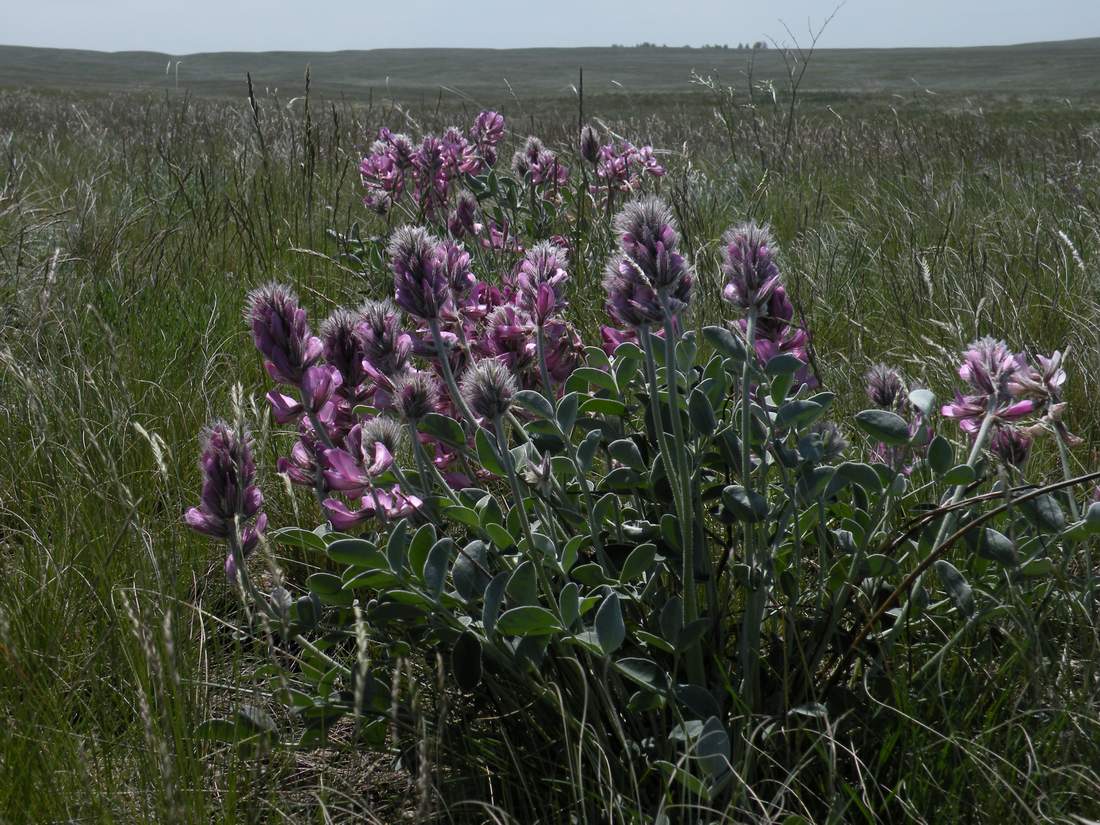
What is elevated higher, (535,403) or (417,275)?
(417,275)

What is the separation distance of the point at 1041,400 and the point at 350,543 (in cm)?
93

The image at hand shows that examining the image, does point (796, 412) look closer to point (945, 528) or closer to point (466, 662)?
point (945, 528)

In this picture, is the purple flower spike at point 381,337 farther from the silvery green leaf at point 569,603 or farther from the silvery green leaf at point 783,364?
the silvery green leaf at point 783,364

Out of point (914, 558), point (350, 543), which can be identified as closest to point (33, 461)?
point (350, 543)

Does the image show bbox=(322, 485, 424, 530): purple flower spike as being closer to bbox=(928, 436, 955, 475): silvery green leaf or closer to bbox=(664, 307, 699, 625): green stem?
bbox=(664, 307, 699, 625): green stem

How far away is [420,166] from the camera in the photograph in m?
2.99

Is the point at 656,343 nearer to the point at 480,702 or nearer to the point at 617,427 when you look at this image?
the point at 617,427

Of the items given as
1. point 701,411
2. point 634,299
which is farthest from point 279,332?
point 701,411

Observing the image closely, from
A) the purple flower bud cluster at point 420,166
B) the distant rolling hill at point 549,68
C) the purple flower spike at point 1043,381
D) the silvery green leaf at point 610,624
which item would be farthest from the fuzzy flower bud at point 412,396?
the distant rolling hill at point 549,68

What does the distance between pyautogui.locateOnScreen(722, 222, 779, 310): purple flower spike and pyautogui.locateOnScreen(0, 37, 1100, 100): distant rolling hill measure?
5446 cm

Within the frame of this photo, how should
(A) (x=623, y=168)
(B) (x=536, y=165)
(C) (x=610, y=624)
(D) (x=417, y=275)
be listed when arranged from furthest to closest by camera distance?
1. (A) (x=623, y=168)
2. (B) (x=536, y=165)
3. (D) (x=417, y=275)
4. (C) (x=610, y=624)

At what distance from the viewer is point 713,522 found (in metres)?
1.86

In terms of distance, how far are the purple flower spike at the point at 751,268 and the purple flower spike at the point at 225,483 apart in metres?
0.63

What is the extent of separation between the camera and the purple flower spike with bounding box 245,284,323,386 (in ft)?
4.00
